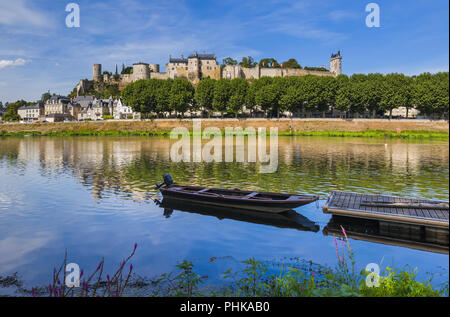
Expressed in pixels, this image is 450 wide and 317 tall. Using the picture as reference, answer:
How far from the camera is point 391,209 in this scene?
40.3 ft

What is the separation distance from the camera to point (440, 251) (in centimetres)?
1063

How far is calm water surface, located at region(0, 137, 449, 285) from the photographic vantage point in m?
10.8

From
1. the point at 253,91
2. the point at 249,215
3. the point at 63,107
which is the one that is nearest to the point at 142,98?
the point at 253,91

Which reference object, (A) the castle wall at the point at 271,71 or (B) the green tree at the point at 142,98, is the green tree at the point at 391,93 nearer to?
(B) the green tree at the point at 142,98

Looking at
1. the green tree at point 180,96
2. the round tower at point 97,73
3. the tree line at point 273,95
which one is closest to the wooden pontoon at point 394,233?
the tree line at point 273,95

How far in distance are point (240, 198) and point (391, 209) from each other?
6597mm

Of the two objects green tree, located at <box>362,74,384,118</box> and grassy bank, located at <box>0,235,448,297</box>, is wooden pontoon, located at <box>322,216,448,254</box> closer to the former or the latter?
grassy bank, located at <box>0,235,448,297</box>

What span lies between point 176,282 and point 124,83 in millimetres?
149295

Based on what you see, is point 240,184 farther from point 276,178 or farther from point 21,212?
point 21,212

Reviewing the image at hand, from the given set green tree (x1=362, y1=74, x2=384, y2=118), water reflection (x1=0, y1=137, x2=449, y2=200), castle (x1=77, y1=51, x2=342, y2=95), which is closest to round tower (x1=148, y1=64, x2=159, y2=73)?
castle (x1=77, y1=51, x2=342, y2=95)

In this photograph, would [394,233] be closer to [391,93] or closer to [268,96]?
[391,93]

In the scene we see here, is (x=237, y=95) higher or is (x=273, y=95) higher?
(x=237, y=95)

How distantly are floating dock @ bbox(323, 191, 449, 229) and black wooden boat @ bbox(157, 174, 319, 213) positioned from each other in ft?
5.49
